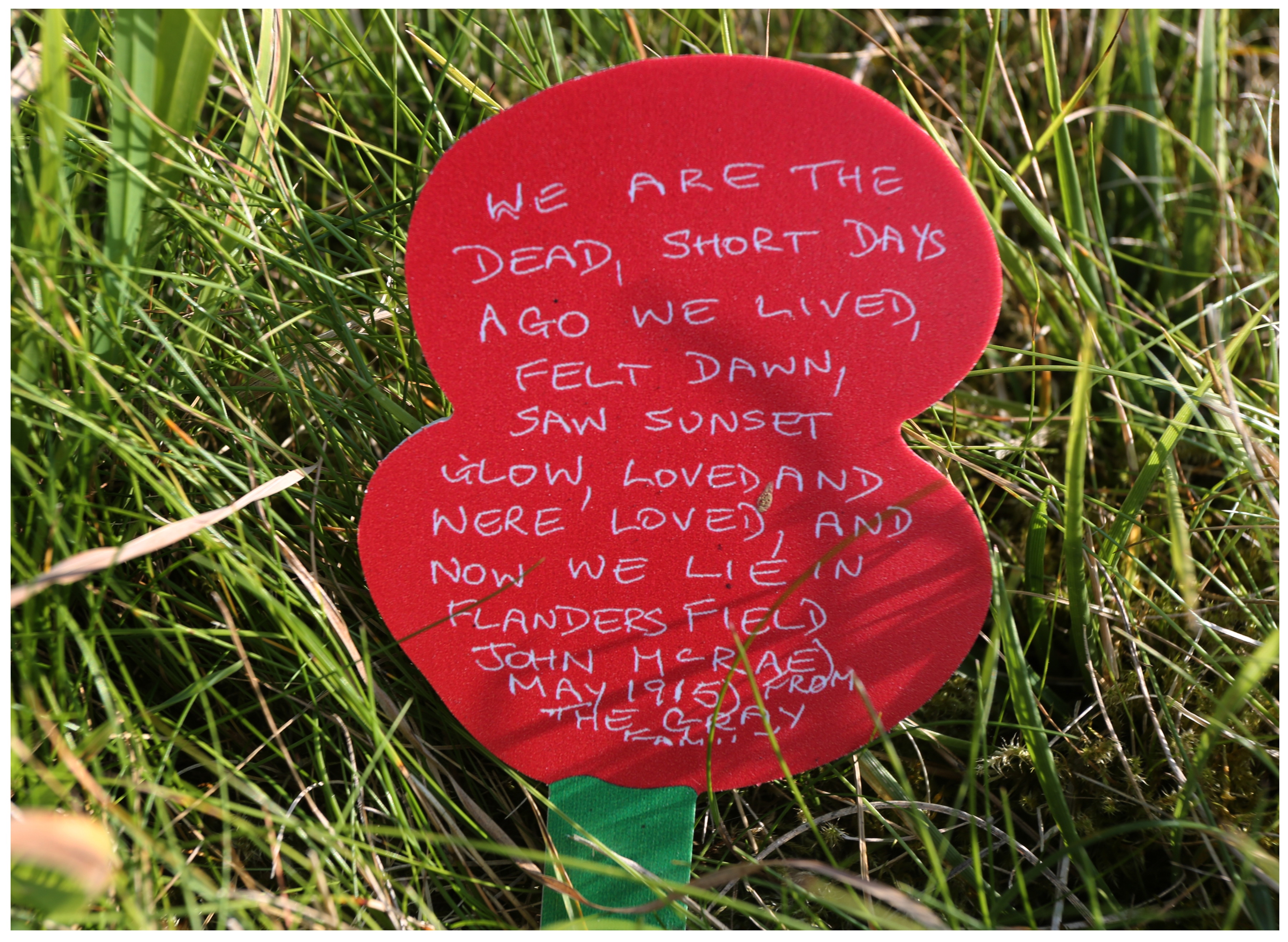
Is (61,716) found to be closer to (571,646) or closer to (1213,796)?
(571,646)

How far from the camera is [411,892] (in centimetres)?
58

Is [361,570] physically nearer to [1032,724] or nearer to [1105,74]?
[1032,724]

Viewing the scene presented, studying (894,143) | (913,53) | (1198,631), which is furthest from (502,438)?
(913,53)

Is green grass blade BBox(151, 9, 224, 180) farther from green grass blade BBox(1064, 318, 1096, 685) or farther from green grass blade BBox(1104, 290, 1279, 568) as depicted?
green grass blade BBox(1104, 290, 1279, 568)

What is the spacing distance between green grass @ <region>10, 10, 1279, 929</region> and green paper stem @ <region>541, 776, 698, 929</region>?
3cm

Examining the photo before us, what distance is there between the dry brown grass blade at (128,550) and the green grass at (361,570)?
0.02m

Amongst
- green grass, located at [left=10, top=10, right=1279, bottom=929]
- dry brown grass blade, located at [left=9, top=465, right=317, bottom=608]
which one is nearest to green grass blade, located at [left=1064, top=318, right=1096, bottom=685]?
green grass, located at [left=10, top=10, right=1279, bottom=929]

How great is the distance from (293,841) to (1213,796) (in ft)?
2.31

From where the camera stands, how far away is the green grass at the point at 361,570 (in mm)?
577

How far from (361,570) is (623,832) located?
0.97ft

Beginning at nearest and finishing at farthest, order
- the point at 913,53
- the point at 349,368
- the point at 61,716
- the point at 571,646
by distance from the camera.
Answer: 1. the point at 61,716
2. the point at 571,646
3. the point at 349,368
4. the point at 913,53

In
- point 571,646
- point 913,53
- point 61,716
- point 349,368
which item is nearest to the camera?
point 61,716

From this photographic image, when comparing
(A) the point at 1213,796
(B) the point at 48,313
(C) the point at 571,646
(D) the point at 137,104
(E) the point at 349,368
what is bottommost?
(A) the point at 1213,796

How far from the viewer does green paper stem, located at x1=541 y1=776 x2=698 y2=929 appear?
657 mm
